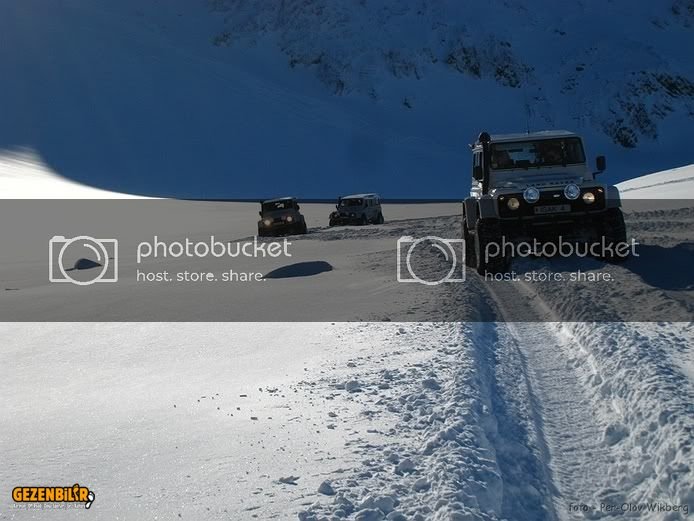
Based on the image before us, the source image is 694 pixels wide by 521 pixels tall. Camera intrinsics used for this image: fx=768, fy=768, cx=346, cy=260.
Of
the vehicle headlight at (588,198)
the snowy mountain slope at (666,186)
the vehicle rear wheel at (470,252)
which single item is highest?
the snowy mountain slope at (666,186)

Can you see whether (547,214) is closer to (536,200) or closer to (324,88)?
(536,200)

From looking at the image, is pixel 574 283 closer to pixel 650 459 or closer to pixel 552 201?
pixel 552 201

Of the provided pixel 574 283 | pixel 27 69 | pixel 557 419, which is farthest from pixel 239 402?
pixel 27 69

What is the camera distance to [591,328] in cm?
766

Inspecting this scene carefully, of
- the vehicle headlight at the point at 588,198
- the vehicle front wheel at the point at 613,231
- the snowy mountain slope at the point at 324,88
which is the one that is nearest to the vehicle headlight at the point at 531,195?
the vehicle headlight at the point at 588,198

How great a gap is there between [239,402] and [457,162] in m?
78.2

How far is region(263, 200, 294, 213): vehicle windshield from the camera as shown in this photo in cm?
2788

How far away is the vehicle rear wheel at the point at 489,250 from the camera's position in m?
11.6

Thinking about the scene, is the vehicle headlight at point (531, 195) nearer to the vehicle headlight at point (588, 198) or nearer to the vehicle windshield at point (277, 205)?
the vehicle headlight at point (588, 198)

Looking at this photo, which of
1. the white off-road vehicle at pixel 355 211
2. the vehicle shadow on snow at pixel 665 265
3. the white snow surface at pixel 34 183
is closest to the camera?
the vehicle shadow on snow at pixel 665 265

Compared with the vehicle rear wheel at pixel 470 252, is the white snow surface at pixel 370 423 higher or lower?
lower

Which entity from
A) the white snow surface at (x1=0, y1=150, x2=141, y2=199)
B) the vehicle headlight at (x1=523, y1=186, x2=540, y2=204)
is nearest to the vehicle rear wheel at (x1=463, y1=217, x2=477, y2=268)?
the vehicle headlight at (x1=523, y1=186, x2=540, y2=204)

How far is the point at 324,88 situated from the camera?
99.0 m

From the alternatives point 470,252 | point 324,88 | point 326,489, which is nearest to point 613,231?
point 470,252
